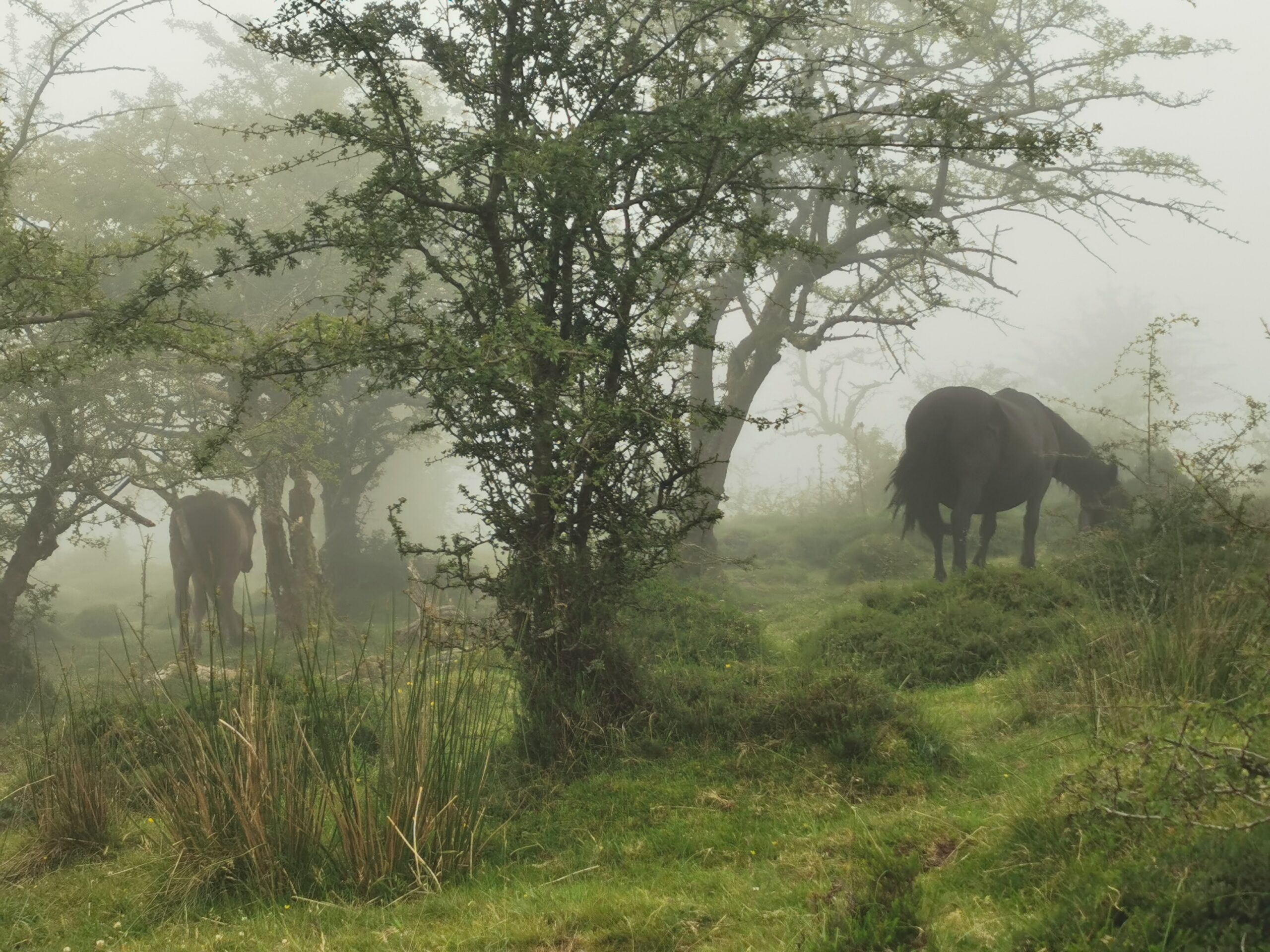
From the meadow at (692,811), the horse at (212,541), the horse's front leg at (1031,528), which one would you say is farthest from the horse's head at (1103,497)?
the horse at (212,541)

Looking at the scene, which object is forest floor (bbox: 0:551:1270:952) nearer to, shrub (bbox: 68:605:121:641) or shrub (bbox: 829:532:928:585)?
shrub (bbox: 829:532:928:585)

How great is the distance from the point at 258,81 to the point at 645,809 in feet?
74.1

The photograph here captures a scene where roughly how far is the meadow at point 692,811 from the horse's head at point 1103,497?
24.6ft

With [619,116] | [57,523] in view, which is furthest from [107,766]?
[57,523]

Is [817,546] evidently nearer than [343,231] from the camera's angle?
No

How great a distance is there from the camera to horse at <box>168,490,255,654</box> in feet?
57.1

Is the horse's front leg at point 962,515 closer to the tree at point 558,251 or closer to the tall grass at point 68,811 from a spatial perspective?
the tree at point 558,251

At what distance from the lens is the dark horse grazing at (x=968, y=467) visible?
13.8m

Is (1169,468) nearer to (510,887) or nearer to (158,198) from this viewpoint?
(510,887)

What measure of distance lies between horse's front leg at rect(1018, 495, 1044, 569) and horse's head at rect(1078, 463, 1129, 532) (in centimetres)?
70

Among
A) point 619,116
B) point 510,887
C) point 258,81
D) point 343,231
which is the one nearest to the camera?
point 510,887

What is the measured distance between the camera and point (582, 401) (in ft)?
21.0

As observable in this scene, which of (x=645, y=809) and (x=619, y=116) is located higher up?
(x=619, y=116)

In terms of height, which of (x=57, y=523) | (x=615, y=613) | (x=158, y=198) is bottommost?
(x=615, y=613)
